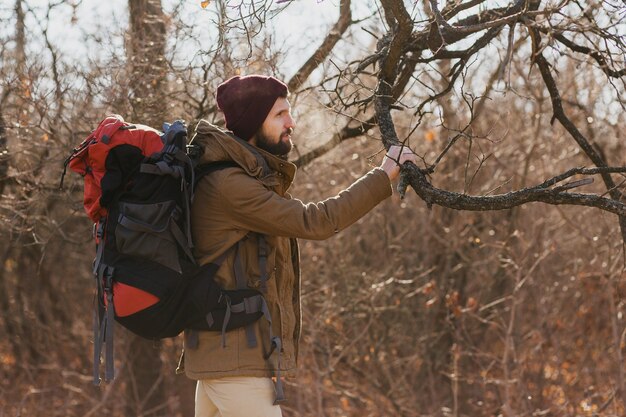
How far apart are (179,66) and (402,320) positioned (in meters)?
3.20

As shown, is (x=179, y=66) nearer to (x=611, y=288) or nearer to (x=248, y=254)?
(x=248, y=254)

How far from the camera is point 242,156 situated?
10.8 feet

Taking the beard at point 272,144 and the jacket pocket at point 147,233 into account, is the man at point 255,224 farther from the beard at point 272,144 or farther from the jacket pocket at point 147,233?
the jacket pocket at point 147,233

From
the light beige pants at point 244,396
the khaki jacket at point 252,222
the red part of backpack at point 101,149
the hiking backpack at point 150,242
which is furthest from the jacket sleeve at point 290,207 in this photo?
the light beige pants at point 244,396

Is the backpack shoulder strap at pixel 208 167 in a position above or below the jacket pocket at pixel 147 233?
above

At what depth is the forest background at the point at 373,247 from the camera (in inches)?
222

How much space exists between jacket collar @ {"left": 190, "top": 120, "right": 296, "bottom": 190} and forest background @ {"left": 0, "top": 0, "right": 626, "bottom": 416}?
69.7 inches

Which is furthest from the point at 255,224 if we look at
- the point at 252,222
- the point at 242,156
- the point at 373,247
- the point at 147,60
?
the point at 373,247

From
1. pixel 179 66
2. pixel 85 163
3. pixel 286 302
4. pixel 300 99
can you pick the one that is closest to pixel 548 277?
pixel 300 99

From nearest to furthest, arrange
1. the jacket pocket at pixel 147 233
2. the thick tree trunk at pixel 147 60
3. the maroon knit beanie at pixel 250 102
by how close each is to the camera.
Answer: the jacket pocket at pixel 147 233 → the maroon knit beanie at pixel 250 102 → the thick tree trunk at pixel 147 60

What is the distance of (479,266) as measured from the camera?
25.5ft

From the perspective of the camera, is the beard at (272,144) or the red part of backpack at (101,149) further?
the beard at (272,144)

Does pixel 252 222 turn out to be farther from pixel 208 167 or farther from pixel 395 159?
pixel 395 159

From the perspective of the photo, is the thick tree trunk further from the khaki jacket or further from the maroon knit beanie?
the khaki jacket
